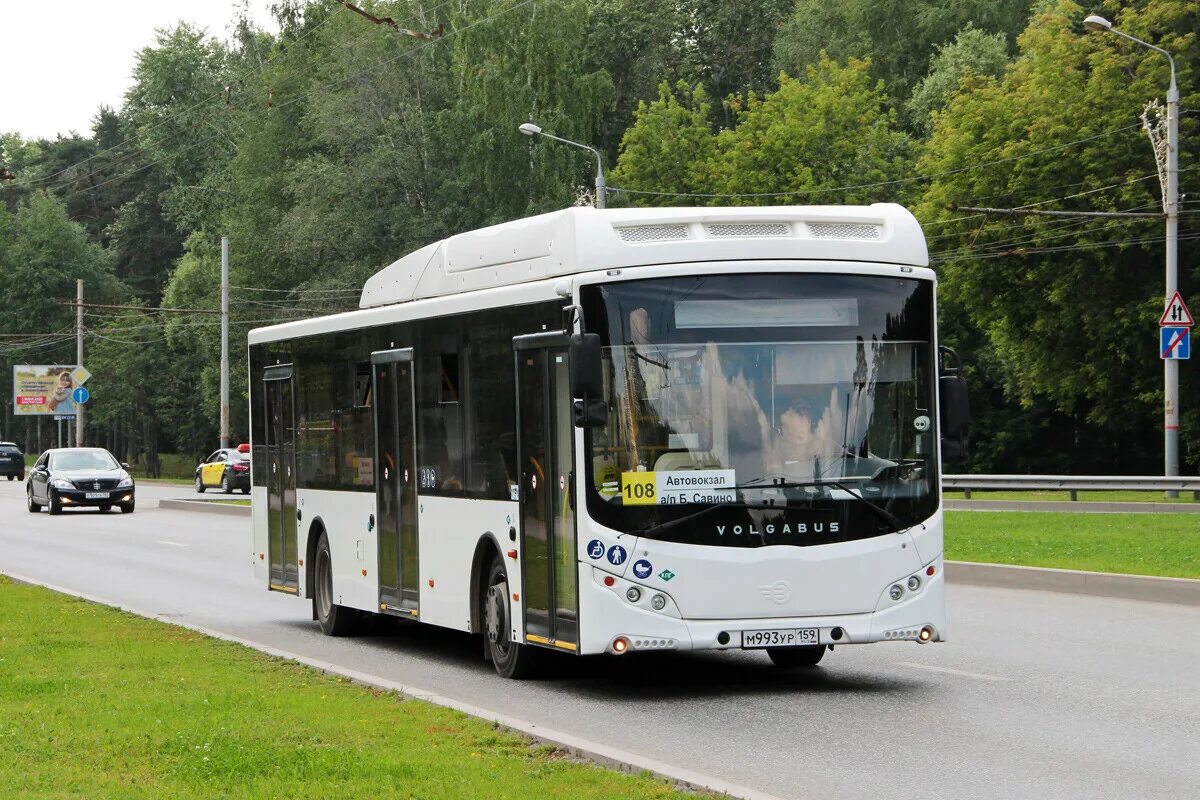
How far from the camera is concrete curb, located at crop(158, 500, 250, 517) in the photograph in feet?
148

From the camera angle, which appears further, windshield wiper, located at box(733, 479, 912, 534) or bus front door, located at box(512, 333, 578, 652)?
bus front door, located at box(512, 333, 578, 652)

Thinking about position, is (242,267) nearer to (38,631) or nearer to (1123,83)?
(1123,83)

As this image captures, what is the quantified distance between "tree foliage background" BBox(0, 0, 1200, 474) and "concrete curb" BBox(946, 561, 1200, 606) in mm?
27993

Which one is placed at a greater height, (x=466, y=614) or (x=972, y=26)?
(x=972, y=26)

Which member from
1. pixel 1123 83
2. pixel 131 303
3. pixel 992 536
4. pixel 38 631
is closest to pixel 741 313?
pixel 38 631

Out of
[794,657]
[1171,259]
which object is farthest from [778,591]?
[1171,259]

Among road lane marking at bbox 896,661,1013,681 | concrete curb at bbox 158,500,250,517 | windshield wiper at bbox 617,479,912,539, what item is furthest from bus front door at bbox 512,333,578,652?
concrete curb at bbox 158,500,250,517

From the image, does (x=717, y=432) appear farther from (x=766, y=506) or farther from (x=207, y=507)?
(x=207, y=507)

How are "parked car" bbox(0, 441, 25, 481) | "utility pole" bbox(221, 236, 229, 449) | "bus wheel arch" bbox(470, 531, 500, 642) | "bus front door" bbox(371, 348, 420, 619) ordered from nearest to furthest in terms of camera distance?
"bus wheel arch" bbox(470, 531, 500, 642) → "bus front door" bbox(371, 348, 420, 619) → "utility pole" bbox(221, 236, 229, 449) → "parked car" bbox(0, 441, 25, 481)

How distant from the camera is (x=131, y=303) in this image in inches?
4208

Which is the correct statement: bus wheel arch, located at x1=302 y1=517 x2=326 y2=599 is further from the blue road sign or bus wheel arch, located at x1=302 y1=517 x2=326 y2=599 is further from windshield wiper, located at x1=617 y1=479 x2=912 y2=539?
the blue road sign

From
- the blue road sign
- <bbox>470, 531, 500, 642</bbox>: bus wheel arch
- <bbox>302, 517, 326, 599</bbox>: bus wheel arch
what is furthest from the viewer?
the blue road sign

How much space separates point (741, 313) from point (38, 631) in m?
7.09

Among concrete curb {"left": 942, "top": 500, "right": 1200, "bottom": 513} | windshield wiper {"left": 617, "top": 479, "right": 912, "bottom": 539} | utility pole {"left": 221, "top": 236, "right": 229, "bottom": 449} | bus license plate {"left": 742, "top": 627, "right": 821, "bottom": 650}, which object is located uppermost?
utility pole {"left": 221, "top": 236, "right": 229, "bottom": 449}
